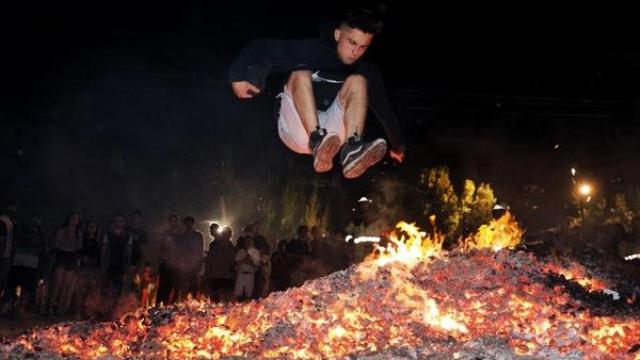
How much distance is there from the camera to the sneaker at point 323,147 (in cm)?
532

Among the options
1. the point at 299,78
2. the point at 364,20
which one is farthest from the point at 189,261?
the point at 364,20

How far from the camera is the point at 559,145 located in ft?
70.6

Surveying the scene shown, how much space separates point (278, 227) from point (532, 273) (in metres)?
13.8

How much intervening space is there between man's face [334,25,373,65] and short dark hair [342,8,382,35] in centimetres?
5

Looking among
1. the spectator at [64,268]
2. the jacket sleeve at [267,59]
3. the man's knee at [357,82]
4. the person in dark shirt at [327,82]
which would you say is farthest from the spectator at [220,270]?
the man's knee at [357,82]

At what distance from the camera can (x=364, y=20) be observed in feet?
18.0

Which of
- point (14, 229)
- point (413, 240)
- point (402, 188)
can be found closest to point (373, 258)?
point (413, 240)

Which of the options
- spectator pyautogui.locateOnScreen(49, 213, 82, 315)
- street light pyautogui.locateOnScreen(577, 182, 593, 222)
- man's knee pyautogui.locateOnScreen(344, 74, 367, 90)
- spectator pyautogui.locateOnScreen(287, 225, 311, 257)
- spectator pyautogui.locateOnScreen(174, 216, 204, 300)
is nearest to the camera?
man's knee pyautogui.locateOnScreen(344, 74, 367, 90)

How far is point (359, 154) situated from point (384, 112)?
98 centimetres

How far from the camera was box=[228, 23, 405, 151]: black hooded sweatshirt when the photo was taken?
5.60 meters

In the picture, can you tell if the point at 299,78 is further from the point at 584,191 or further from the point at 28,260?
the point at 584,191

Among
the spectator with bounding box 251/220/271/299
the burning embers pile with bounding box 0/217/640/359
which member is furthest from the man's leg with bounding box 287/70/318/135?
the spectator with bounding box 251/220/271/299

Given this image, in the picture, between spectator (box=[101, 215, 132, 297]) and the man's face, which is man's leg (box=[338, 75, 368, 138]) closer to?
the man's face

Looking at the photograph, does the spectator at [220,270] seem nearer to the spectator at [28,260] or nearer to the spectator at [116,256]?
the spectator at [116,256]
